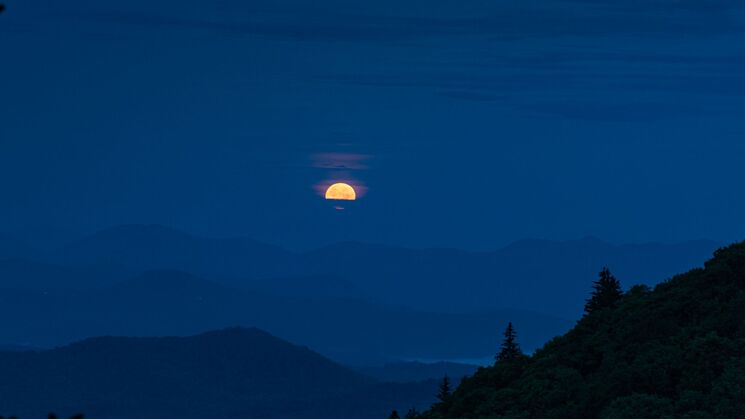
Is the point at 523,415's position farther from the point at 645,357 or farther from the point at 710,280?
the point at 710,280

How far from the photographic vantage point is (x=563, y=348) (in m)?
51.1

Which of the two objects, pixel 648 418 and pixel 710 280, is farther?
pixel 710 280

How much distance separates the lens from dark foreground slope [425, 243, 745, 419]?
3891cm

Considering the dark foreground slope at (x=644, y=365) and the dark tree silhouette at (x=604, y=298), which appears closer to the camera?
the dark foreground slope at (x=644, y=365)

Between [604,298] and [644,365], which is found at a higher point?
[604,298]

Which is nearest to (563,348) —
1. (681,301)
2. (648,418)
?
(681,301)

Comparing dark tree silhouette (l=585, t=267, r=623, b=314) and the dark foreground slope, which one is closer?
the dark foreground slope

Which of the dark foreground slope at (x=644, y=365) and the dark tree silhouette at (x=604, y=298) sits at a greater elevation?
the dark tree silhouette at (x=604, y=298)

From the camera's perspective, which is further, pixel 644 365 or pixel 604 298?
pixel 604 298

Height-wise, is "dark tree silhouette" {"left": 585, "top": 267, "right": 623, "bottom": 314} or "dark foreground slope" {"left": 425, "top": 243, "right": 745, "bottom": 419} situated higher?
"dark tree silhouette" {"left": 585, "top": 267, "right": 623, "bottom": 314}

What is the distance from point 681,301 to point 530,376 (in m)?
6.81

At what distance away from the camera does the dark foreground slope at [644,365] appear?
38906 millimetres

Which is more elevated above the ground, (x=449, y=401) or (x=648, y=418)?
(x=449, y=401)

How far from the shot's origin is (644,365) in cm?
4194
